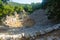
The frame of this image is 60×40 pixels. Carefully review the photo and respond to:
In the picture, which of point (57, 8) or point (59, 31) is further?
point (57, 8)

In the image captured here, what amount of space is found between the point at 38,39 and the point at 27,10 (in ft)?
25.5

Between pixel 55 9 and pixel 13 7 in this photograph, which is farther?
pixel 13 7

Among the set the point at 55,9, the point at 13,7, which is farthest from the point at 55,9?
the point at 13,7

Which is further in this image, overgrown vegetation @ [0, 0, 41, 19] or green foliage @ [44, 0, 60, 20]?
overgrown vegetation @ [0, 0, 41, 19]

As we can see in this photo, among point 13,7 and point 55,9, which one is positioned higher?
point 55,9

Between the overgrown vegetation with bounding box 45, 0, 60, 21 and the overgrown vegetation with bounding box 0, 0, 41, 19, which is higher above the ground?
the overgrown vegetation with bounding box 45, 0, 60, 21

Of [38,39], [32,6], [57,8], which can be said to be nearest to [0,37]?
[38,39]

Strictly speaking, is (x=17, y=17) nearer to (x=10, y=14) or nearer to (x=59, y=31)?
(x=10, y=14)

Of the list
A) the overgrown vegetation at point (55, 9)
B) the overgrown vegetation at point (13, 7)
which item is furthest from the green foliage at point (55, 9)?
the overgrown vegetation at point (13, 7)

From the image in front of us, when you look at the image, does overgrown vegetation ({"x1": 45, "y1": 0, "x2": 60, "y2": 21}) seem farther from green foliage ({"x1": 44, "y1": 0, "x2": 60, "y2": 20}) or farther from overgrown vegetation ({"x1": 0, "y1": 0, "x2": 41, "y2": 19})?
overgrown vegetation ({"x1": 0, "y1": 0, "x2": 41, "y2": 19})

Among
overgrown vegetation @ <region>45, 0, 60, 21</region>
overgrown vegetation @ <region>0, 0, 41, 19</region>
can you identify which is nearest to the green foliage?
overgrown vegetation @ <region>45, 0, 60, 21</region>

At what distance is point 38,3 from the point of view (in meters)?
14.2

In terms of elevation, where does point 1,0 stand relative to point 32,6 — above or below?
above

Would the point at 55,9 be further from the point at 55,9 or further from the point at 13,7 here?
the point at 13,7
